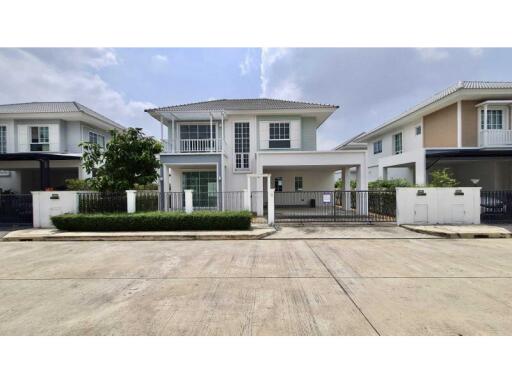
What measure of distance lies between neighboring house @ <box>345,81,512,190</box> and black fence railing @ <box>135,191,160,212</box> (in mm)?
15135

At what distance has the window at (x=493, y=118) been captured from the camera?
52.0ft

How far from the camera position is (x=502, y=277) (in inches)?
217

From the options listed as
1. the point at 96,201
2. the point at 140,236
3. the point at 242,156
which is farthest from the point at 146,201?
the point at 242,156

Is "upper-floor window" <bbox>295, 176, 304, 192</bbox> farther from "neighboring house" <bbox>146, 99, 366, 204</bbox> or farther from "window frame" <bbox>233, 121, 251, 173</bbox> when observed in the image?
"window frame" <bbox>233, 121, 251, 173</bbox>

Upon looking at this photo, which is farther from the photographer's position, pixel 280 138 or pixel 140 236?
pixel 280 138

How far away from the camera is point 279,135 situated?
1795 centimetres

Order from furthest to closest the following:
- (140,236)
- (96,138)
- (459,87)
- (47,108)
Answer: (96,138) → (47,108) → (459,87) → (140,236)

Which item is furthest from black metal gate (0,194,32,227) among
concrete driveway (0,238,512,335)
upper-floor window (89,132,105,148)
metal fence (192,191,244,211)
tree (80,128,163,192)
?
upper-floor window (89,132,105,148)

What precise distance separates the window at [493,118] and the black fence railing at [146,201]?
19.6m

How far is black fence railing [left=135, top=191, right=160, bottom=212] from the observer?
13.0 metres

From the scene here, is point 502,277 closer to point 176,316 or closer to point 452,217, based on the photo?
point 176,316

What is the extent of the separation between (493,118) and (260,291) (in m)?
19.3

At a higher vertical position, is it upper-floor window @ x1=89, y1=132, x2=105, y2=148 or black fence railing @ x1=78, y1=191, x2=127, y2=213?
upper-floor window @ x1=89, y1=132, x2=105, y2=148

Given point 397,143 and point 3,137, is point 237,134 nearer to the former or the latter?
point 397,143
